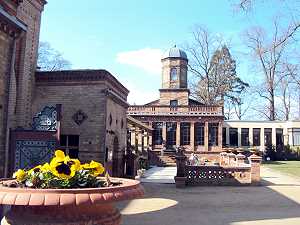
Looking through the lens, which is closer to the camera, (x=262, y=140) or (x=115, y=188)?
(x=115, y=188)

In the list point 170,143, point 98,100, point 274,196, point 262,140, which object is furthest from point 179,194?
point 262,140

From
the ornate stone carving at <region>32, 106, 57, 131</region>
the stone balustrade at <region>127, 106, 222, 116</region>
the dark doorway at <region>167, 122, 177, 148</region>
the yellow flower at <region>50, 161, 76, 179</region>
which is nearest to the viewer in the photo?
the yellow flower at <region>50, 161, 76, 179</region>

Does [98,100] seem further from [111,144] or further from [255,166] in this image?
[255,166]

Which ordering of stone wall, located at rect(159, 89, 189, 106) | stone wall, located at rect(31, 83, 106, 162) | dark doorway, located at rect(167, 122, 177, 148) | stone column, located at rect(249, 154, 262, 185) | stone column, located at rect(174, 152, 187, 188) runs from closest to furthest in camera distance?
stone wall, located at rect(31, 83, 106, 162), stone column, located at rect(174, 152, 187, 188), stone column, located at rect(249, 154, 262, 185), dark doorway, located at rect(167, 122, 177, 148), stone wall, located at rect(159, 89, 189, 106)

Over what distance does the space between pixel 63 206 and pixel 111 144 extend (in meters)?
10.0

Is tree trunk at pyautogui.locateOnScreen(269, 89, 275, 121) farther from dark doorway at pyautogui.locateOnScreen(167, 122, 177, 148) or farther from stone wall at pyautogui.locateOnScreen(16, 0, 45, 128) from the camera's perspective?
stone wall at pyautogui.locateOnScreen(16, 0, 45, 128)

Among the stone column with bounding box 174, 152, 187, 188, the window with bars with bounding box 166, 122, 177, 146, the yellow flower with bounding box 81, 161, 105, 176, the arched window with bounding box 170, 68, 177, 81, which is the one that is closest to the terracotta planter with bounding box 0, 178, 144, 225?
the yellow flower with bounding box 81, 161, 105, 176

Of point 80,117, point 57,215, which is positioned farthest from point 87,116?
point 57,215

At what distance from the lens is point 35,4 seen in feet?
40.7

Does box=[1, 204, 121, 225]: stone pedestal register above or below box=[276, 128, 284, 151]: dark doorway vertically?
below

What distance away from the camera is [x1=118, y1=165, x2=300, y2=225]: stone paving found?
27.7ft

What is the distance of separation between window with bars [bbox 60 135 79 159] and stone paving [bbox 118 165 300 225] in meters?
2.73

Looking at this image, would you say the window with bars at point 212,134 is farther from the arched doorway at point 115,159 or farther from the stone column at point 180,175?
the arched doorway at point 115,159

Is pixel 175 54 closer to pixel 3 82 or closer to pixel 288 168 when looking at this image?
pixel 288 168
